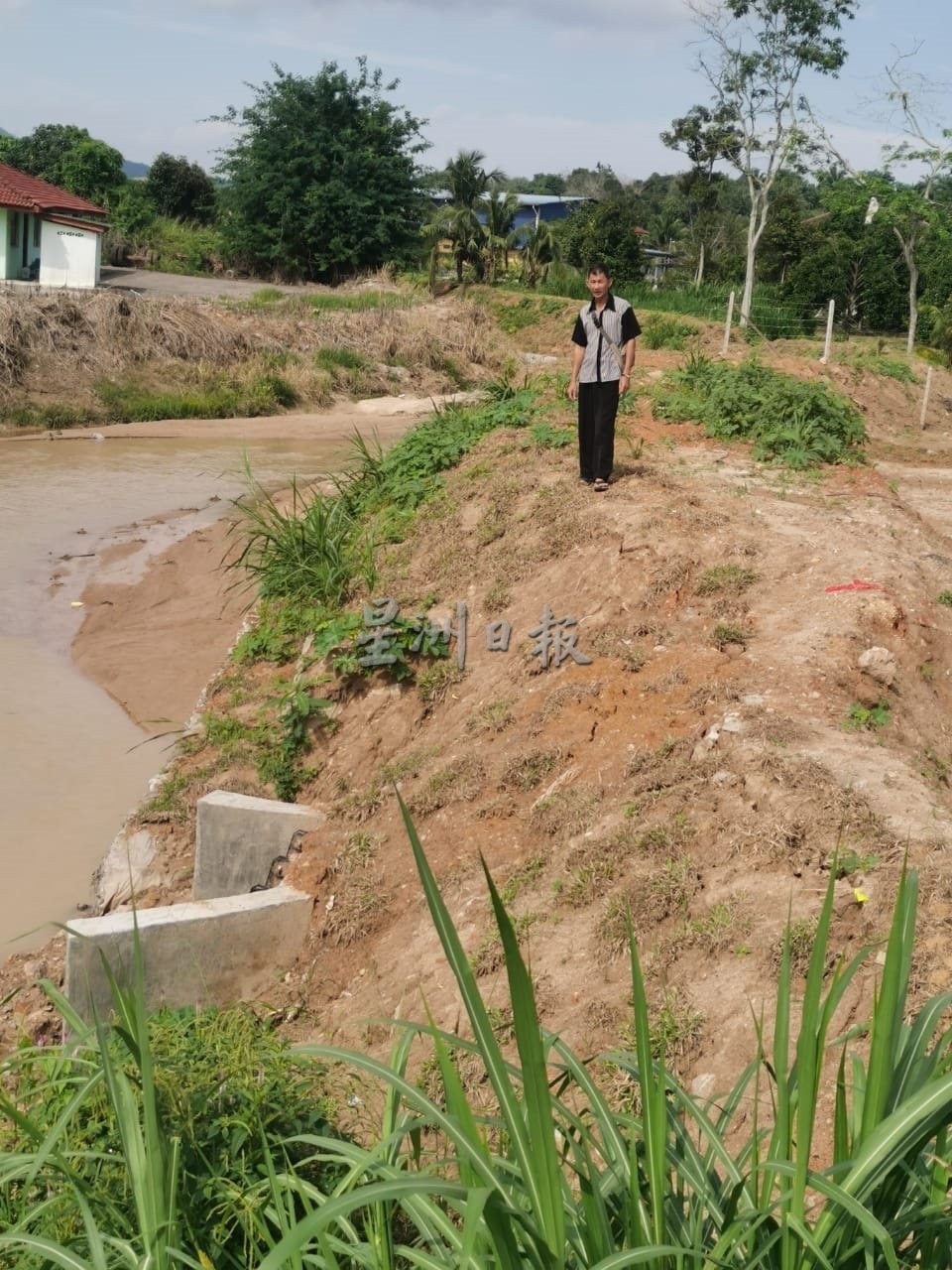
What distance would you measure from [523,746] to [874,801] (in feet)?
5.85

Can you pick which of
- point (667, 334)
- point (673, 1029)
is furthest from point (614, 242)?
point (673, 1029)

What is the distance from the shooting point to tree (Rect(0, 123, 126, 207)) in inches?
1726

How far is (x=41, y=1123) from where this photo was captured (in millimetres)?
3240

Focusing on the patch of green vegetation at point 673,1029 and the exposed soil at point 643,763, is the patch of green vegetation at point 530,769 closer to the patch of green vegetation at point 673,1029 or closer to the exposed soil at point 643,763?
the exposed soil at point 643,763

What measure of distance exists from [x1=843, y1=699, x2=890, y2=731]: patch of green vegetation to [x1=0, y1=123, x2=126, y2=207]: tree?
4318 cm

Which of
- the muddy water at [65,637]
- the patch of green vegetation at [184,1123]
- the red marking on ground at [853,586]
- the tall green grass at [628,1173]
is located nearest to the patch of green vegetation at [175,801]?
the muddy water at [65,637]

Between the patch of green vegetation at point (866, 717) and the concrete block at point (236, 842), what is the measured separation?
2630 millimetres

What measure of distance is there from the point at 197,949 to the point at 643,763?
1.96m

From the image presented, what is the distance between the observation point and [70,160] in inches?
1742

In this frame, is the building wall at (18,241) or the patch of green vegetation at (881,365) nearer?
the patch of green vegetation at (881,365)

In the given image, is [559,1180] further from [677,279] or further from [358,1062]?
[677,279]

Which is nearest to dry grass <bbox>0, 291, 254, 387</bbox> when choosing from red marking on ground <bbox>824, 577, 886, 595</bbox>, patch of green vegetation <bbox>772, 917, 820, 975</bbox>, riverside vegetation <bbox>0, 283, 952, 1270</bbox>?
riverside vegetation <bbox>0, 283, 952, 1270</bbox>

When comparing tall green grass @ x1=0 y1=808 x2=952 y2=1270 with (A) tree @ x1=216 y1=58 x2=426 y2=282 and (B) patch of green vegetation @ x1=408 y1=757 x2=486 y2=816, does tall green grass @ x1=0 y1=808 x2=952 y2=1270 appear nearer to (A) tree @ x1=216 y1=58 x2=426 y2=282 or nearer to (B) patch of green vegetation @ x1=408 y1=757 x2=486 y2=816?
(B) patch of green vegetation @ x1=408 y1=757 x2=486 y2=816

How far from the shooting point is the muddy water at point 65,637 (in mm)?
7121
